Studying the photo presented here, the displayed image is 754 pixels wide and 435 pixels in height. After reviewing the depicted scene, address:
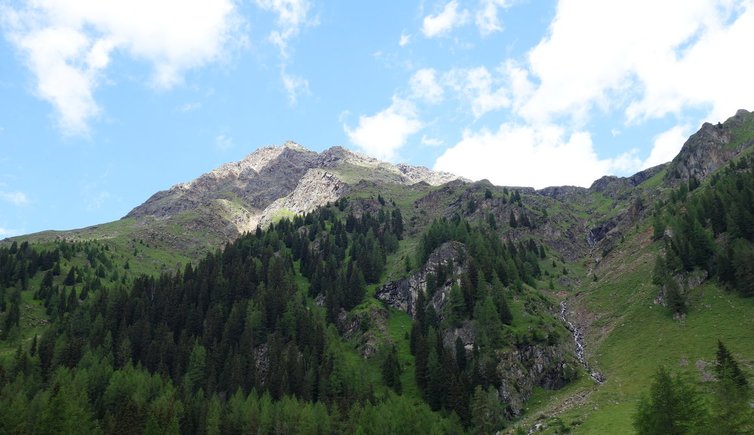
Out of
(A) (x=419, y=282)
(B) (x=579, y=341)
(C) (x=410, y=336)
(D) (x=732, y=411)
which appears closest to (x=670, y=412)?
(D) (x=732, y=411)

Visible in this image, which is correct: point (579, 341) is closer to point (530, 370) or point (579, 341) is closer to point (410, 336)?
point (530, 370)

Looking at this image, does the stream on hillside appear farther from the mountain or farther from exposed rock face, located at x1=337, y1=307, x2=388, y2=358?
exposed rock face, located at x1=337, y1=307, x2=388, y2=358

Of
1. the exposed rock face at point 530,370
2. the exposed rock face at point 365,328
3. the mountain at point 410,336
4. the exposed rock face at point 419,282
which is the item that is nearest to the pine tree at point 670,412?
the mountain at point 410,336

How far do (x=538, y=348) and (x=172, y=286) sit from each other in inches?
4864

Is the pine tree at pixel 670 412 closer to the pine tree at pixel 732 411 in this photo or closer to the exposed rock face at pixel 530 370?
the pine tree at pixel 732 411

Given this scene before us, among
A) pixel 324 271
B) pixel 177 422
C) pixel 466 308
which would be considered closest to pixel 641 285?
pixel 466 308

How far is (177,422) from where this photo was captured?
8444 centimetres

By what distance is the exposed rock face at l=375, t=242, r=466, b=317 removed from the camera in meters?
153

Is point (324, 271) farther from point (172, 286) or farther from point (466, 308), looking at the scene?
point (466, 308)

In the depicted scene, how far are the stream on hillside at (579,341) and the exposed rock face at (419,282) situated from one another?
32.4 m

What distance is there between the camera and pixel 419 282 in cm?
15850

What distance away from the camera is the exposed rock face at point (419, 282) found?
501 feet

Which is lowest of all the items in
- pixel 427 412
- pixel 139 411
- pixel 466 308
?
pixel 427 412

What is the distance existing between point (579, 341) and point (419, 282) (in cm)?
5684
